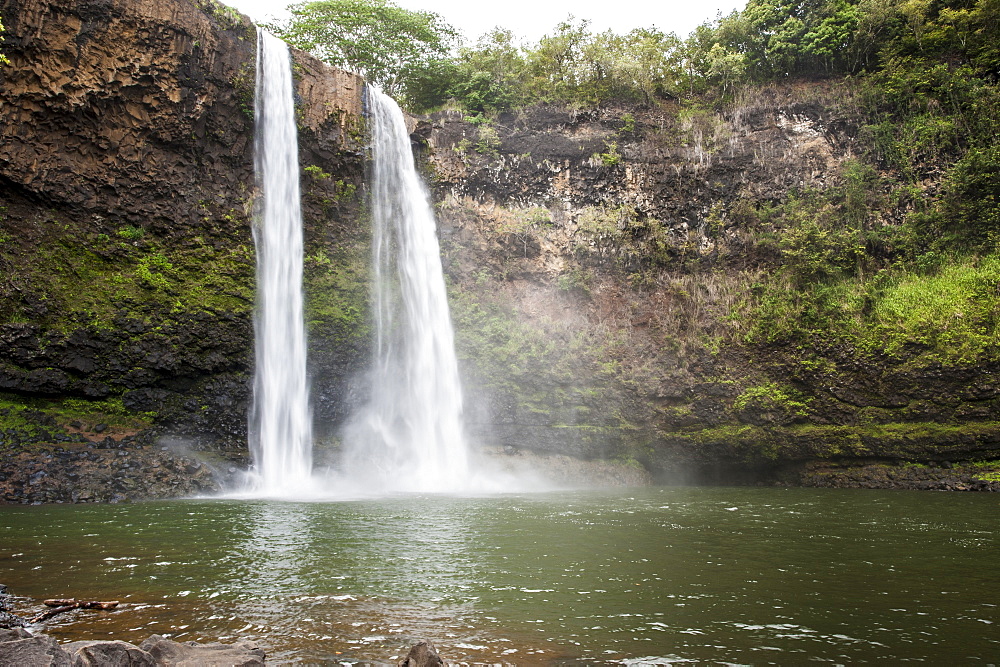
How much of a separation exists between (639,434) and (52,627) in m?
16.0

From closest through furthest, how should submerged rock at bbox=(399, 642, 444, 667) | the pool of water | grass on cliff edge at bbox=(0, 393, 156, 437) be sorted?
submerged rock at bbox=(399, 642, 444, 667)
the pool of water
grass on cliff edge at bbox=(0, 393, 156, 437)

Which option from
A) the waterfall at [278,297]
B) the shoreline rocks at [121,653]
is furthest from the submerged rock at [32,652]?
the waterfall at [278,297]

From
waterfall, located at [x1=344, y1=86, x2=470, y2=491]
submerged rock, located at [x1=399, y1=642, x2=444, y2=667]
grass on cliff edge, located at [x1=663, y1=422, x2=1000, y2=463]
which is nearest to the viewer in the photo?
submerged rock, located at [x1=399, y1=642, x2=444, y2=667]

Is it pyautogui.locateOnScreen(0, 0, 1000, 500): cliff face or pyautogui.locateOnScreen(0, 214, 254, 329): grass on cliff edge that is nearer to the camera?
pyautogui.locateOnScreen(0, 214, 254, 329): grass on cliff edge

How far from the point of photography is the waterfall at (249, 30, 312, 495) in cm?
1605

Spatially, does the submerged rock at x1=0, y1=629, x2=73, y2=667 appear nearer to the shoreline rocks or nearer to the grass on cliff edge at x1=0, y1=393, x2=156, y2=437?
the shoreline rocks

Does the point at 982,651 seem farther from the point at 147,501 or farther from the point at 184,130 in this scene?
the point at 184,130

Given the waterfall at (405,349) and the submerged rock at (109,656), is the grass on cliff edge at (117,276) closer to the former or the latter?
the waterfall at (405,349)

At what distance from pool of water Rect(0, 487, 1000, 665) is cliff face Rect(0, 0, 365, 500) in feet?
16.7

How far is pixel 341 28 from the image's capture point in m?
27.5

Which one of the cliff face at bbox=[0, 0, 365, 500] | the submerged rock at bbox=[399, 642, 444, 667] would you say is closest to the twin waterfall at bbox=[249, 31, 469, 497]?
the cliff face at bbox=[0, 0, 365, 500]

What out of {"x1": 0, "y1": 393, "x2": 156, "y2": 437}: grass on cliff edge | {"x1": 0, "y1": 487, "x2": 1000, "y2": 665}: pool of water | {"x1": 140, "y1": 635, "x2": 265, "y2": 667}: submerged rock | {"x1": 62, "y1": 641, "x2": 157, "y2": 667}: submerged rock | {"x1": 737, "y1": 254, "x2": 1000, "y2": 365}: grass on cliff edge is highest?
{"x1": 737, "y1": 254, "x2": 1000, "y2": 365}: grass on cliff edge

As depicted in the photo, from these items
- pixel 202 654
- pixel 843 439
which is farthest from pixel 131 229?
pixel 843 439

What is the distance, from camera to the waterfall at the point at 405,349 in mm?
17375
